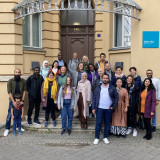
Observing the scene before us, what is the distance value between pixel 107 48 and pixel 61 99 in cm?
355

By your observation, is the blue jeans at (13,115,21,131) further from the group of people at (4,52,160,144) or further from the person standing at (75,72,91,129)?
the person standing at (75,72,91,129)

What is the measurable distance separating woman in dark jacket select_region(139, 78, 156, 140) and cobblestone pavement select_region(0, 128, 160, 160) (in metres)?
0.47

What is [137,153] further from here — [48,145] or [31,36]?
[31,36]

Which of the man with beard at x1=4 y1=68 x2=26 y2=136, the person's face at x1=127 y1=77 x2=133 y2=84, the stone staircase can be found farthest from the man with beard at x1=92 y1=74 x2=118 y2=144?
the man with beard at x1=4 y1=68 x2=26 y2=136

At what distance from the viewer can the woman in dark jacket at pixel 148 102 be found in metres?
6.09

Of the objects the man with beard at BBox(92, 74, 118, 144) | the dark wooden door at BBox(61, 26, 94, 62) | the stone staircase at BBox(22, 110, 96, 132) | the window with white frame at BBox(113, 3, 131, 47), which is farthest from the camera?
the dark wooden door at BBox(61, 26, 94, 62)

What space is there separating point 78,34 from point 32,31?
83.1 inches

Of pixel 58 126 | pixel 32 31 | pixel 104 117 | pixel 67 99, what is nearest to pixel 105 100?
pixel 104 117

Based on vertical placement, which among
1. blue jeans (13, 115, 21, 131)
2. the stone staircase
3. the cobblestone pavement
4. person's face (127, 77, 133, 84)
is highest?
person's face (127, 77, 133, 84)

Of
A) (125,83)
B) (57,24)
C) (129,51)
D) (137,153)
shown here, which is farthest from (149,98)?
(57,24)

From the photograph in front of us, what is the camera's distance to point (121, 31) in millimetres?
8922

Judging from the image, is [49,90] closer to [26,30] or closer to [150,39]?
[26,30]

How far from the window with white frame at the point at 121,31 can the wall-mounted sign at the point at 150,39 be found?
48.9 inches

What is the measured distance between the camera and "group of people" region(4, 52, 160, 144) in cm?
590
